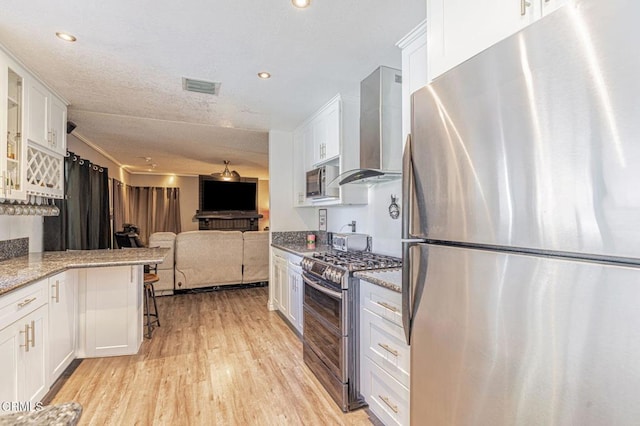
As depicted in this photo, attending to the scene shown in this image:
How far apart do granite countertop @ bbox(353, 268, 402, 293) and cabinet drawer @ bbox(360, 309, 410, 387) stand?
21cm

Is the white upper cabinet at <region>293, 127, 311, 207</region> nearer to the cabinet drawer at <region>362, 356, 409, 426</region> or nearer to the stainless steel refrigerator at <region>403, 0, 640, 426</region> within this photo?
the cabinet drawer at <region>362, 356, 409, 426</region>

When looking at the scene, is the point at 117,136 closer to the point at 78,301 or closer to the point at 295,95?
the point at 78,301

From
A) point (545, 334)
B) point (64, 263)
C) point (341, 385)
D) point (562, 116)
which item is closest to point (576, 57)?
point (562, 116)

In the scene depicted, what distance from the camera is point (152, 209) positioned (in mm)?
8930

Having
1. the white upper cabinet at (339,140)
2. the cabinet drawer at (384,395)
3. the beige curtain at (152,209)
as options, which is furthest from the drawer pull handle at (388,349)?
the beige curtain at (152,209)

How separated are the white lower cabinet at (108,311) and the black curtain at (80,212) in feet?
3.67

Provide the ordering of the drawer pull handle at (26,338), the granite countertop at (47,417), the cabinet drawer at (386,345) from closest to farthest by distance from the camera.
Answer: the granite countertop at (47,417), the cabinet drawer at (386,345), the drawer pull handle at (26,338)

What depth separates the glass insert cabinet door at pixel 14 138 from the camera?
87.3 inches

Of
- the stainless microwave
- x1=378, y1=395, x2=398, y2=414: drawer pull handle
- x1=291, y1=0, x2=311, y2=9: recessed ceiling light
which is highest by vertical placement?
x1=291, y1=0, x2=311, y2=9: recessed ceiling light

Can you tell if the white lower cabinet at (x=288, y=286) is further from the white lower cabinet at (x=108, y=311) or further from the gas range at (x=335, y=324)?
the white lower cabinet at (x=108, y=311)

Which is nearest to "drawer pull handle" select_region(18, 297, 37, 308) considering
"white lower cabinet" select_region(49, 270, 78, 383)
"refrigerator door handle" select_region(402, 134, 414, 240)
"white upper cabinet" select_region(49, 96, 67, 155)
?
"white lower cabinet" select_region(49, 270, 78, 383)

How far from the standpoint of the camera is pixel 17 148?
2.37 meters

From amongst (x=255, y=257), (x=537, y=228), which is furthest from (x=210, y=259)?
(x=537, y=228)

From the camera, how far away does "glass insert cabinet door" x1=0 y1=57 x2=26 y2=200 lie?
2.22 m
